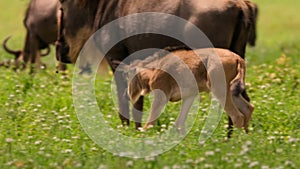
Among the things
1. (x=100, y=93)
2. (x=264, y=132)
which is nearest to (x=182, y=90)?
(x=264, y=132)

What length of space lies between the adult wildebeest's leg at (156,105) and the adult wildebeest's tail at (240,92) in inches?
28.9

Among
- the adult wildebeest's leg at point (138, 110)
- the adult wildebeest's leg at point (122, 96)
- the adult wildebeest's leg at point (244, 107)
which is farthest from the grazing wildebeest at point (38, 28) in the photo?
the adult wildebeest's leg at point (244, 107)

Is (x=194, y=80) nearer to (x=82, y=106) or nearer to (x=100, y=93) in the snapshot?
(x=82, y=106)

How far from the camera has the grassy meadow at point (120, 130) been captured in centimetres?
645

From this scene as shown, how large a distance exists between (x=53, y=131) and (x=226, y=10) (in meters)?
2.25

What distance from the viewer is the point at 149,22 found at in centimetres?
904

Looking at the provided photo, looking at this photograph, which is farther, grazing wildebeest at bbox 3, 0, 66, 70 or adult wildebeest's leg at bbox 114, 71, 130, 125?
grazing wildebeest at bbox 3, 0, 66, 70


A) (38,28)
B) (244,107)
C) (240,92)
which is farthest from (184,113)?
(38,28)

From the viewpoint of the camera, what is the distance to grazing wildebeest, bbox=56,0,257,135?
8.70 meters

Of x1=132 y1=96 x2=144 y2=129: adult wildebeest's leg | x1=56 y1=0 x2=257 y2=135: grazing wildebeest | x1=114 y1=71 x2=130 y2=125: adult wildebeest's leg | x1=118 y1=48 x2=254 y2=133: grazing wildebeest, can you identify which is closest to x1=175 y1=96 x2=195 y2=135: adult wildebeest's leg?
x1=118 y1=48 x2=254 y2=133: grazing wildebeest

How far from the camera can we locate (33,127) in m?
8.07

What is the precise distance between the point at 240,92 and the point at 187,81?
0.82 metres

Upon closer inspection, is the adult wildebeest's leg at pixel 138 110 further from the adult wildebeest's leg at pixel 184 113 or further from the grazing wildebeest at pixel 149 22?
the adult wildebeest's leg at pixel 184 113

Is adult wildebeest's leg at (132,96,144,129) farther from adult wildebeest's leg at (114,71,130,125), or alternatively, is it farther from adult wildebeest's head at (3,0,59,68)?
adult wildebeest's head at (3,0,59,68)
